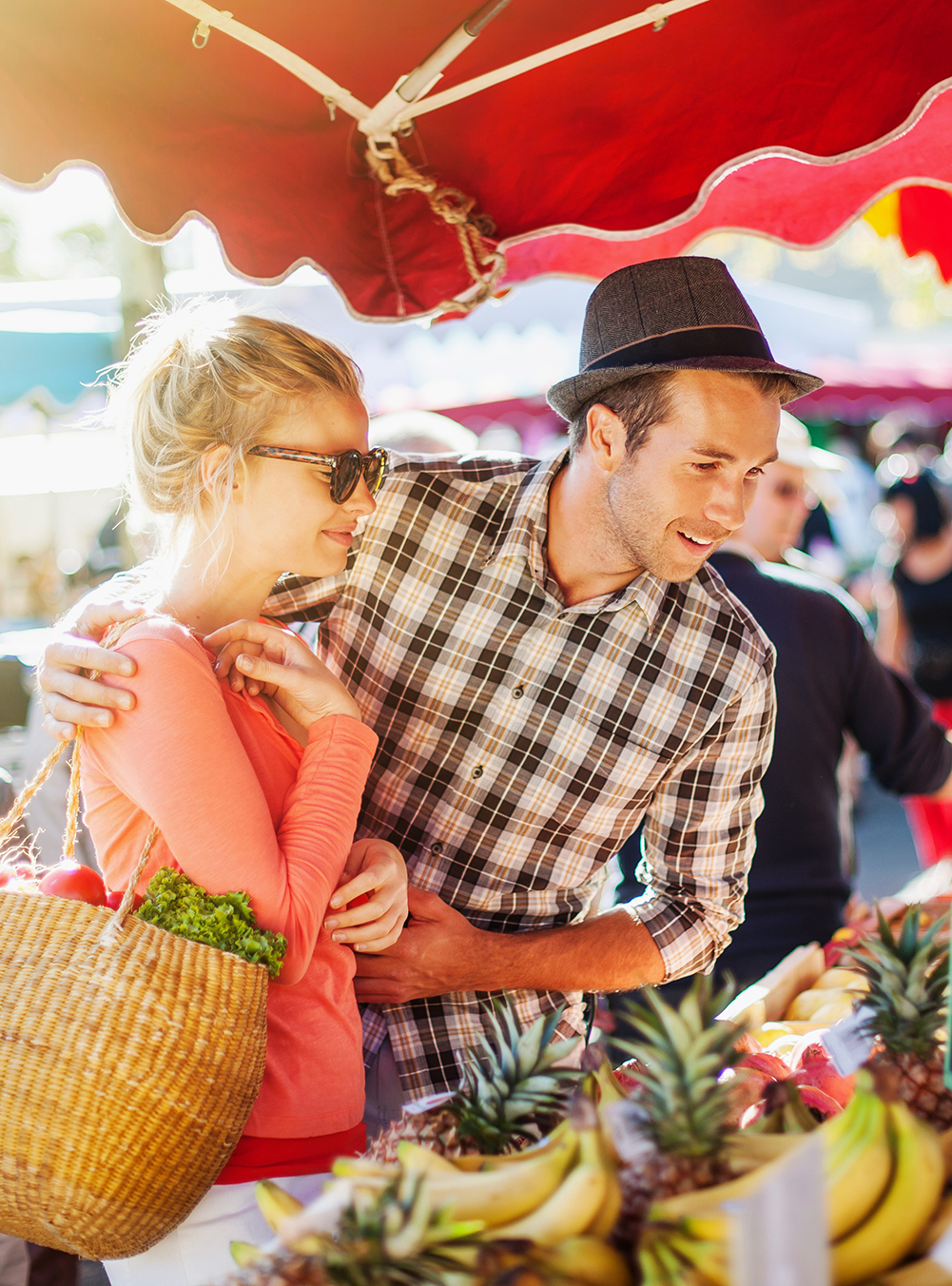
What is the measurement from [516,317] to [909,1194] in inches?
265

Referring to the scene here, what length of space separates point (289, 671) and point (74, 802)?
1.25 ft

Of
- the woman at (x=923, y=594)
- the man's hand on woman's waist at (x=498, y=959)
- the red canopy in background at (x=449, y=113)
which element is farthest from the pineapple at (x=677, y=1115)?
the woman at (x=923, y=594)

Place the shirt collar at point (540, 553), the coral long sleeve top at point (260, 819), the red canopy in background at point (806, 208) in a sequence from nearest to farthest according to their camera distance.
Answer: the coral long sleeve top at point (260, 819) < the shirt collar at point (540, 553) < the red canopy in background at point (806, 208)

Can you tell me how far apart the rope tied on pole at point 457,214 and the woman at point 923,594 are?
408cm

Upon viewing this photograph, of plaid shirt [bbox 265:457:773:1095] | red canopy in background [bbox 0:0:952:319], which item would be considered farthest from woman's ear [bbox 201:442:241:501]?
red canopy in background [bbox 0:0:952:319]

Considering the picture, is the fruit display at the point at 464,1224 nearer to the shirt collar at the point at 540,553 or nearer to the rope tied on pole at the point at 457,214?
the shirt collar at the point at 540,553

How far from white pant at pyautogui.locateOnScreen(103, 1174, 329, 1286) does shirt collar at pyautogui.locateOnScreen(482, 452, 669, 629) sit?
128cm

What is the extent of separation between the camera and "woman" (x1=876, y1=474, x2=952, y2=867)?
5.89m

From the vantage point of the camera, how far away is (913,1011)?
1.21 m

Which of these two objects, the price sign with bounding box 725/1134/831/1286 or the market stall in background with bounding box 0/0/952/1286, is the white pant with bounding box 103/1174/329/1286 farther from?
the price sign with bounding box 725/1134/831/1286

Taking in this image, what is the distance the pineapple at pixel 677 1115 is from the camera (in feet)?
3.17

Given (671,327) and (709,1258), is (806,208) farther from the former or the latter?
(709,1258)

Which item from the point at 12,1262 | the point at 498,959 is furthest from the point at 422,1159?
the point at 12,1262

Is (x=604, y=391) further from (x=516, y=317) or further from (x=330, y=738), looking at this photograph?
(x=516, y=317)
